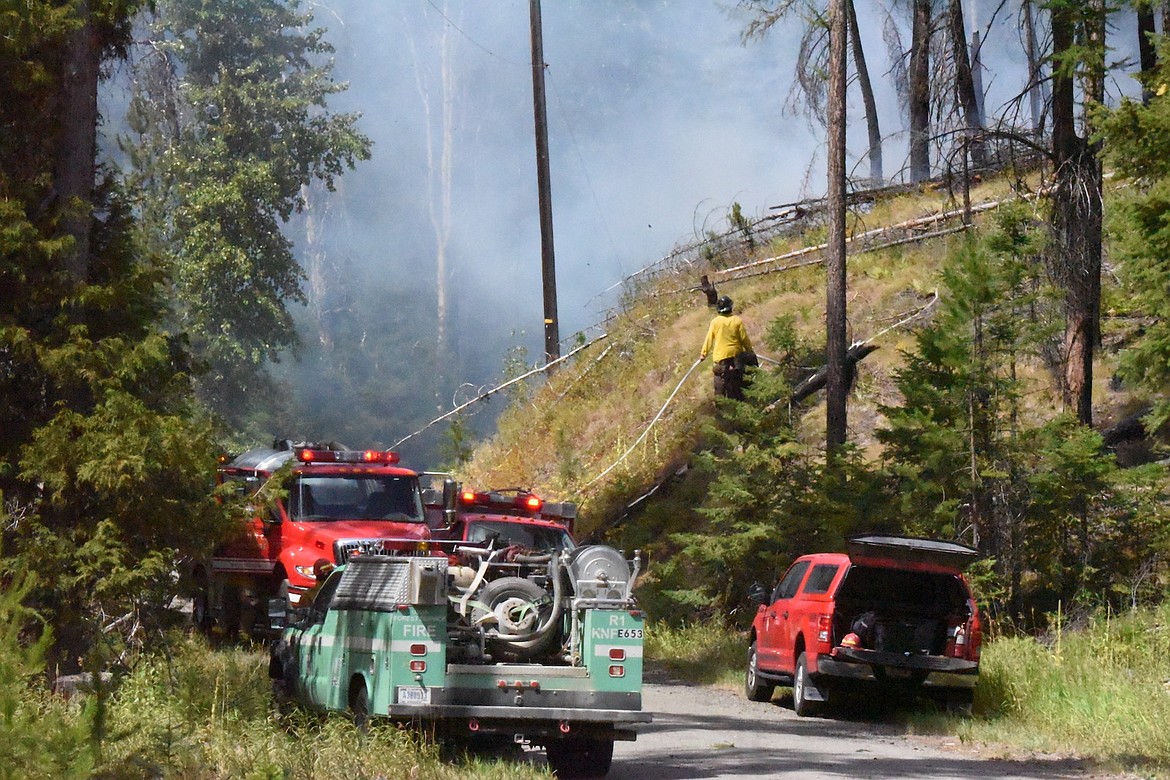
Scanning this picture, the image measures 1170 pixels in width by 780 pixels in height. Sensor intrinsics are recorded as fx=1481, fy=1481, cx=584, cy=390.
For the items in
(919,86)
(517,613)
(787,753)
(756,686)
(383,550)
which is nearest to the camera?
(517,613)

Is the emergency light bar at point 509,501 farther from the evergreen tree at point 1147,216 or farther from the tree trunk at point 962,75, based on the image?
the tree trunk at point 962,75

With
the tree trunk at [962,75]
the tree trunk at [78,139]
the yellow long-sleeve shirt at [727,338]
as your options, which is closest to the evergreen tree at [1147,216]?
the tree trunk at [962,75]

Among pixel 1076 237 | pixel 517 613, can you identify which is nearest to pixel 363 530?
pixel 517 613

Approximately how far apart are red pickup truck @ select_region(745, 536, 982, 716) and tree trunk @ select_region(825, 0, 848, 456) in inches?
252

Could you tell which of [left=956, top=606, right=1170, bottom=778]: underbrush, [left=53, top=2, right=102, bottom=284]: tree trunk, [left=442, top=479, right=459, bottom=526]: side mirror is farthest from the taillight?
[left=53, top=2, right=102, bottom=284]: tree trunk

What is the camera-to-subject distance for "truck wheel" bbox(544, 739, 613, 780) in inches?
450

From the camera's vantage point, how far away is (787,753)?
12.8 metres

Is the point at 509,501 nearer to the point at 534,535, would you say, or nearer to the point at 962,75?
the point at 534,535

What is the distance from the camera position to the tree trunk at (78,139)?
13430 millimetres

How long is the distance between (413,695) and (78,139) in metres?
6.57

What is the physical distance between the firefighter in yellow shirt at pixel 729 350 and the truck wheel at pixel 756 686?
Result: 6.67m

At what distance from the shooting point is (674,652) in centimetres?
2119

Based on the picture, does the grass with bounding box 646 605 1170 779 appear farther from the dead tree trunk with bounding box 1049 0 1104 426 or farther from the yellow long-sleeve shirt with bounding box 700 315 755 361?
the yellow long-sleeve shirt with bounding box 700 315 755 361

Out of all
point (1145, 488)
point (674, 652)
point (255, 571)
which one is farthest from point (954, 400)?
point (255, 571)
